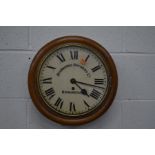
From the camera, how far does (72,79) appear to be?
41.9 inches

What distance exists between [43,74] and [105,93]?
1.02ft

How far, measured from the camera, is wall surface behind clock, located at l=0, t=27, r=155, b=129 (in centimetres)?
111

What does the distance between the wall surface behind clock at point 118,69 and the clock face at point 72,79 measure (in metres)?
0.10

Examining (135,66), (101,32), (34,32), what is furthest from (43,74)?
(135,66)

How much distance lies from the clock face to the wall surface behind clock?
0.33 feet

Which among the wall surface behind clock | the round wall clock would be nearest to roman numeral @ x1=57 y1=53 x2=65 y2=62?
the round wall clock

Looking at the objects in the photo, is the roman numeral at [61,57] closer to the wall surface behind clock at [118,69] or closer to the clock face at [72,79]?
the clock face at [72,79]

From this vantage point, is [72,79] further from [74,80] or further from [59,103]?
[59,103]

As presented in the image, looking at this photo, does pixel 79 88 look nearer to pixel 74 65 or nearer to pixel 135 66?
pixel 74 65

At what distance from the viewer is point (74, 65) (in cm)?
106

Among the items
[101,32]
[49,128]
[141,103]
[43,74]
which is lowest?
[49,128]

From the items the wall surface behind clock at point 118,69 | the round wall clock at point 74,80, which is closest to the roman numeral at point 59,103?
the round wall clock at point 74,80

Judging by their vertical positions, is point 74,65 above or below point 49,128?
above

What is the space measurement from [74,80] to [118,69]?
24cm
